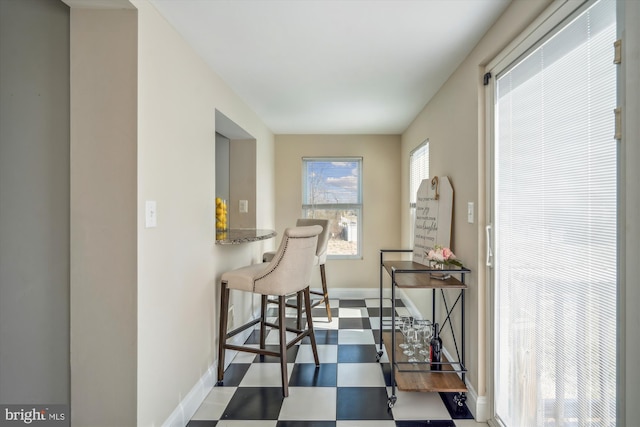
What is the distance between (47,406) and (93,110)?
142cm

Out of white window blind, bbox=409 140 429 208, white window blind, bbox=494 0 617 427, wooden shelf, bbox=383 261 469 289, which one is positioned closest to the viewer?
white window blind, bbox=494 0 617 427

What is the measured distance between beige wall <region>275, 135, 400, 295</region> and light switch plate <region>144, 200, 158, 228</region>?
2.87 m

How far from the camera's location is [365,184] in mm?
4461

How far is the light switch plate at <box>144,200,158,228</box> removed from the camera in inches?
60.7

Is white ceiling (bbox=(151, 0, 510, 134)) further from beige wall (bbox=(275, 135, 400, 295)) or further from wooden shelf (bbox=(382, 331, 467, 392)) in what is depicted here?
wooden shelf (bbox=(382, 331, 467, 392))

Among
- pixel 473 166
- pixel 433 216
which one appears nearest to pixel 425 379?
pixel 433 216

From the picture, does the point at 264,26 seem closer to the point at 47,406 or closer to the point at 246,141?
the point at 246,141

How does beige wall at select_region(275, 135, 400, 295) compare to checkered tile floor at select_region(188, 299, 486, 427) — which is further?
beige wall at select_region(275, 135, 400, 295)

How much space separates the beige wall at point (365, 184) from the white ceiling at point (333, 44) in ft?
4.26

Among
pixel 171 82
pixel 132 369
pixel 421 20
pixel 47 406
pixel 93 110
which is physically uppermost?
pixel 421 20

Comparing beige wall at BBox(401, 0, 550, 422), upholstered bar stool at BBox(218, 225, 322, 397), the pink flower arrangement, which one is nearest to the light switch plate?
upholstered bar stool at BBox(218, 225, 322, 397)

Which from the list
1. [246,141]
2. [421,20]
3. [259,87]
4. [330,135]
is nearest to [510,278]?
[421,20]

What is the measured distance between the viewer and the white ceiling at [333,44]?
1603 millimetres

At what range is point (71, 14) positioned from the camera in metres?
1.48
